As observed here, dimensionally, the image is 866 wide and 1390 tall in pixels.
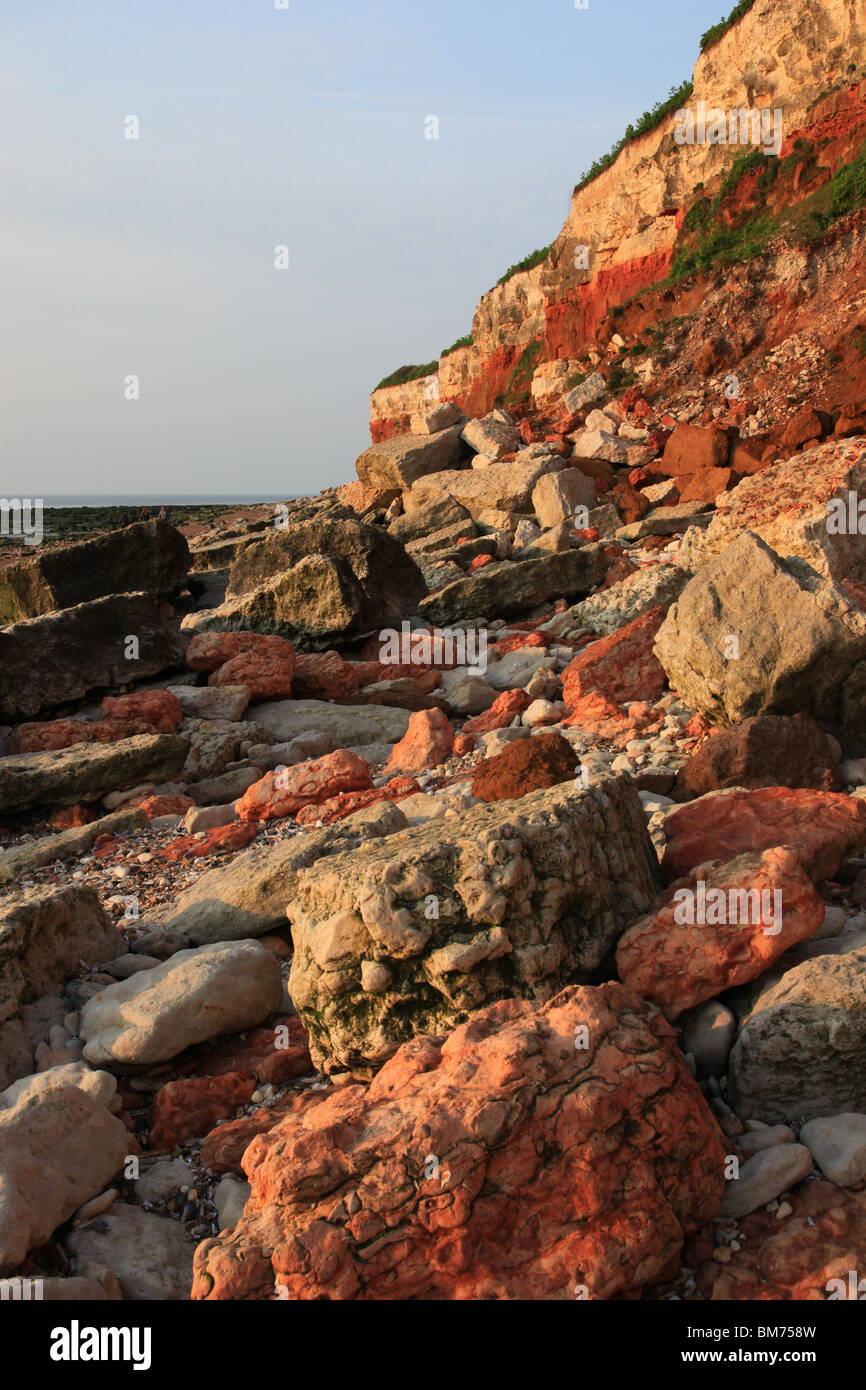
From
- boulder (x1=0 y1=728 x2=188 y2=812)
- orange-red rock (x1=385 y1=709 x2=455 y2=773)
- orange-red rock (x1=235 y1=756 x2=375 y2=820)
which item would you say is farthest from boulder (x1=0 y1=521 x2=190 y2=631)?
orange-red rock (x1=235 y1=756 x2=375 y2=820)

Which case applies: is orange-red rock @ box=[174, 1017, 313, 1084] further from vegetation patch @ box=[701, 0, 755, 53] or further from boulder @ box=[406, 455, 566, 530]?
vegetation patch @ box=[701, 0, 755, 53]

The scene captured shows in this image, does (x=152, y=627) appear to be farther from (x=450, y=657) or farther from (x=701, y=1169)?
(x=701, y=1169)

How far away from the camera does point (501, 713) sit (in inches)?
318

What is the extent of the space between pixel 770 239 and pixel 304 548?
55.2 ft

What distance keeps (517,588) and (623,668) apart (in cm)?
380

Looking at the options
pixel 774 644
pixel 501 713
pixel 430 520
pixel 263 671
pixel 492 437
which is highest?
pixel 492 437

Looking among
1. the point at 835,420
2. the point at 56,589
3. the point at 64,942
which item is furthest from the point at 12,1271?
the point at 835,420

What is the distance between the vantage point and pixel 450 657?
9789 mm

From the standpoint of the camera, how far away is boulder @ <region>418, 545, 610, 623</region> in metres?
11.3

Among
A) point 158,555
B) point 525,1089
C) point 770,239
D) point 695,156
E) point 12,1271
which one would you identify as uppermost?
point 695,156

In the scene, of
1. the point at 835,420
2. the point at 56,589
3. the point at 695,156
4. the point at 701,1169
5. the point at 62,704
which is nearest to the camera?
the point at 701,1169

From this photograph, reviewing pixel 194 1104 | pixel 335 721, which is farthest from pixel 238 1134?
pixel 335 721

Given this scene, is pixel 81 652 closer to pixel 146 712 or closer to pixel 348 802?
pixel 146 712

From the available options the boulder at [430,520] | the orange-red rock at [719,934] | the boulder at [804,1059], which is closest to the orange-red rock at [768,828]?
the orange-red rock at [719,934]
